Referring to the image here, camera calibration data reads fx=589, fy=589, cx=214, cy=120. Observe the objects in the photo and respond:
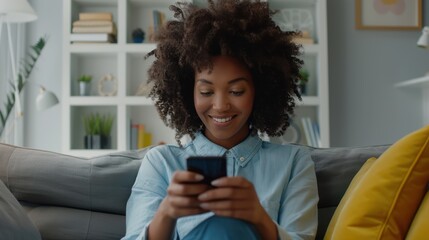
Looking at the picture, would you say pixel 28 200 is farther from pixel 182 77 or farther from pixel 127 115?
pixel 127 115

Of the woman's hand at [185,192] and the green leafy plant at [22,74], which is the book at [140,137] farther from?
the woman's hand at [185,192]

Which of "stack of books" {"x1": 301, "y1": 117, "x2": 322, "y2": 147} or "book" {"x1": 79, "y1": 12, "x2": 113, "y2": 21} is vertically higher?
"book" {"x1": 79, "y1": 12, "x2": 113, "y2": 21}

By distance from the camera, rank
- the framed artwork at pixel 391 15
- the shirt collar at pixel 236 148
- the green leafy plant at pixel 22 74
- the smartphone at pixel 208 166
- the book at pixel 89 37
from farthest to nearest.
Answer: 1. the framed artwork at pixel 391 15
2. the book at pixel 89 37
3. the green leafy plant at pixel 22 74
4. the shirt collar at pixel 236 148
5. the smartphone at pixel 208 166

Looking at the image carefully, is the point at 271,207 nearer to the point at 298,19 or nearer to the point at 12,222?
the point at 12,222

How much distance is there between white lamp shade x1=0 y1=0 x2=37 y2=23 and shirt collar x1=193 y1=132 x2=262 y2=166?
208 centimetres

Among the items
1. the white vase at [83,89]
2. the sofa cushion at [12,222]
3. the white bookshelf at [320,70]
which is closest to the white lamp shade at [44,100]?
the white vase at [83,89]

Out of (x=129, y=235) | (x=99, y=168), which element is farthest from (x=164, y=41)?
(x=129, y=235)

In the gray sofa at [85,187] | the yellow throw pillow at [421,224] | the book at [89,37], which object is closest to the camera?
the yellow throw pillow at [421,224]

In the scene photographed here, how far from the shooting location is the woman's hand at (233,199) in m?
1.02

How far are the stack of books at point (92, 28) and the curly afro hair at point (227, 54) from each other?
221cm

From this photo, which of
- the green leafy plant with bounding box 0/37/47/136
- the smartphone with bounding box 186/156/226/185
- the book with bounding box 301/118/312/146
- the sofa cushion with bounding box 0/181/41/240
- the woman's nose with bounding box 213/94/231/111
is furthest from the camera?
the book with bounding box 301/118/312/146

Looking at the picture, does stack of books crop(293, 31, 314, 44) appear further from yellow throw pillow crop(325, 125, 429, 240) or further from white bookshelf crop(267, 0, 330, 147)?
yellow throw pillow crop(325, 125, 429, 240)

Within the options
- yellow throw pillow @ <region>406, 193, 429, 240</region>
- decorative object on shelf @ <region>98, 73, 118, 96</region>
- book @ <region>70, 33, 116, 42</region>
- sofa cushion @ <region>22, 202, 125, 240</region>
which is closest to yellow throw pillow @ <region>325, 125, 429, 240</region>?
yellow throw pillow @ <region>406, 193, 429, 240</region>

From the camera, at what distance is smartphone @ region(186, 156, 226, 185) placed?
39.7 inches
